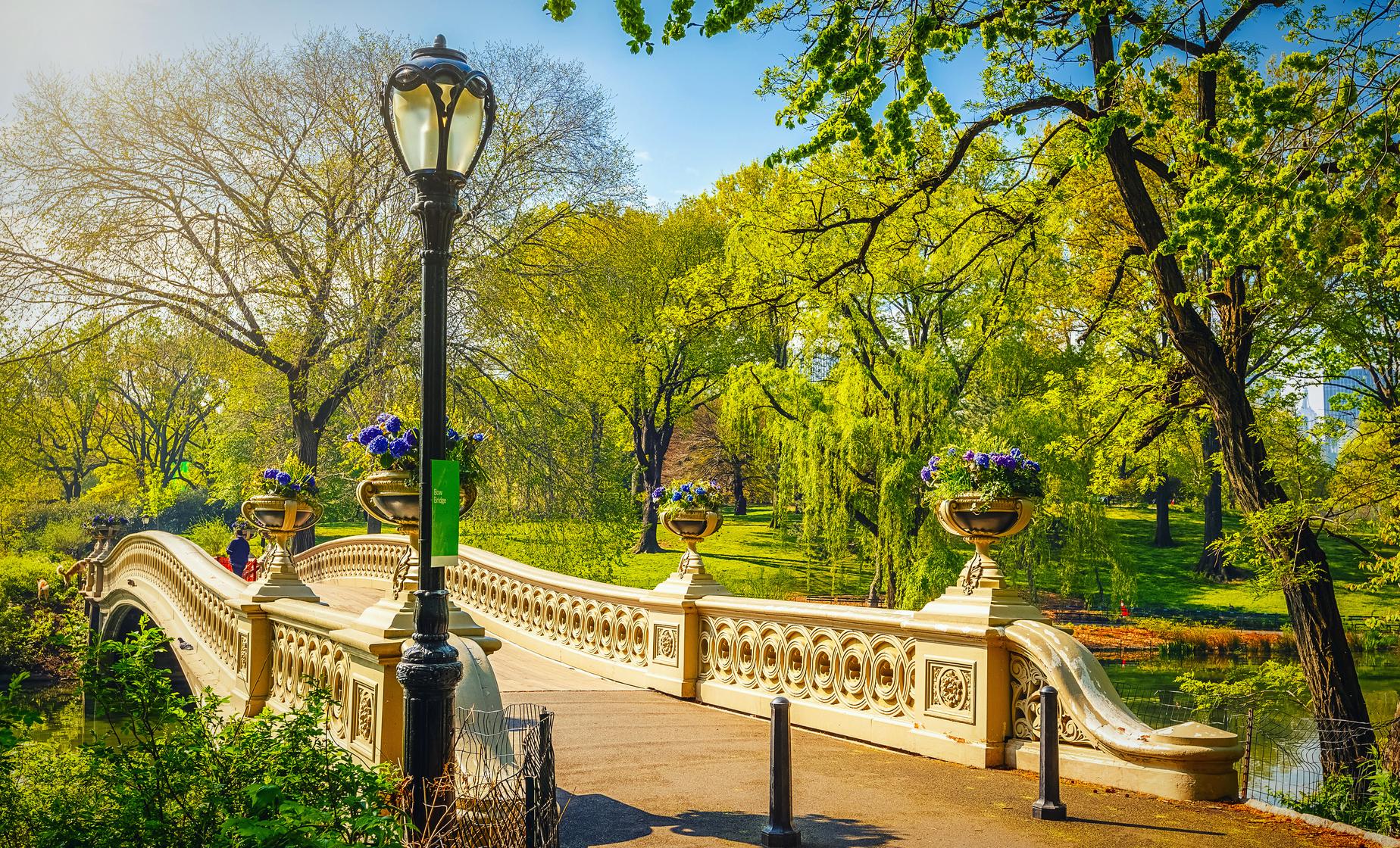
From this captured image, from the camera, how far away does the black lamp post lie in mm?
5695

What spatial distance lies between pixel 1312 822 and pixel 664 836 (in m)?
4.20

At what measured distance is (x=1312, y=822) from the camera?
6.71 meters

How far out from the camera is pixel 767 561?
137ft

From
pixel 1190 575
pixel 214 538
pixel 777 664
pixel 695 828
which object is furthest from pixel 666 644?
pixel 1190 575

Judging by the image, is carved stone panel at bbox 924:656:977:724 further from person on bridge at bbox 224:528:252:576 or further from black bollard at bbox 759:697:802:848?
person on bridge at bbox 224:528:252:576

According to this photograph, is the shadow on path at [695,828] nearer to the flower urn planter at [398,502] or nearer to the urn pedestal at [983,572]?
the flower urn planter at [398,502]

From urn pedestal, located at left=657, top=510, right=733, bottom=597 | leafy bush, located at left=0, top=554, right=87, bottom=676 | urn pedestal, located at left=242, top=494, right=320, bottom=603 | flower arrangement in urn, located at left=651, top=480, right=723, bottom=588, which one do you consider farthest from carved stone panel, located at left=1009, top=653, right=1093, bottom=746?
leafy bush, located at left=0, top=554, right=87, bottom=676

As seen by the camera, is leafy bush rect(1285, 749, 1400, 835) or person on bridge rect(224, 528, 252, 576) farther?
person on bridge rect(224, 528, 252, 576)

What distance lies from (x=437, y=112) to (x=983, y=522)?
5.61 metres

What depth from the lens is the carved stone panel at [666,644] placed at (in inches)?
483

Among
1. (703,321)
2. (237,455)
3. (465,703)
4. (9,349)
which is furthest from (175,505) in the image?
(465,703)

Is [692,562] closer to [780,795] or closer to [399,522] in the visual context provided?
[399,522]

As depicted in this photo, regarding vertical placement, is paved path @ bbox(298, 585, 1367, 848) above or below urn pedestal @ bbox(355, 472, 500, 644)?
below

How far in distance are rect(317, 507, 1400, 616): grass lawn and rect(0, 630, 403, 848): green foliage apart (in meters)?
18.6
